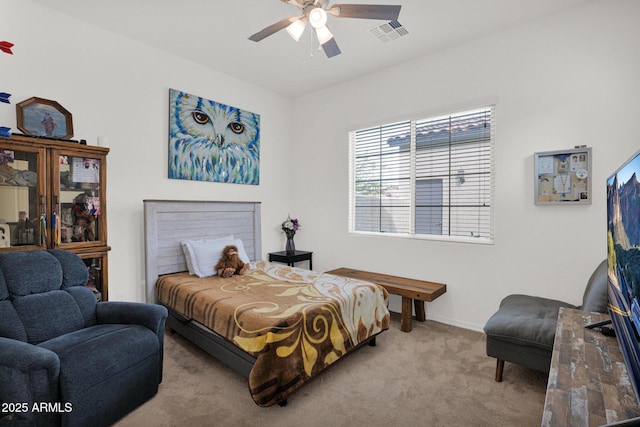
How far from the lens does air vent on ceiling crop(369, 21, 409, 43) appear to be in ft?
9.56

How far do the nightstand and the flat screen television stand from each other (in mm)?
3411

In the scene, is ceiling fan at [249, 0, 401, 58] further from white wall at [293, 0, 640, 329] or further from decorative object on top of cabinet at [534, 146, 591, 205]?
decorative object on top of cabinet at [534, 146, 591, 205]

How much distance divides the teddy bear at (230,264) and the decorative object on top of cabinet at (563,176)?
9.61 ft

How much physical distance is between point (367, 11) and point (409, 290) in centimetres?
245

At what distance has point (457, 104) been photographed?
10.9 feet

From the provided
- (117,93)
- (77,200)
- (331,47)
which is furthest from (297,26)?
(77,200)

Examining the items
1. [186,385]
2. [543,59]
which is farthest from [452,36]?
[186,385]

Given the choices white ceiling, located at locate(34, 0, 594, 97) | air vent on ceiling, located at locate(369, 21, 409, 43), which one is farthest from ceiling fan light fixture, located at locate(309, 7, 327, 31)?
air vent on ceiling, located at locate(369, 21, 409, 43)

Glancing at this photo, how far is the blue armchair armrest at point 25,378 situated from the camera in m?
1.51

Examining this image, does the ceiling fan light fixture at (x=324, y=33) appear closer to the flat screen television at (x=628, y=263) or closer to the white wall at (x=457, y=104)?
the white wall at (x=457, y=104)

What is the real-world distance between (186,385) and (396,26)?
3.47 m

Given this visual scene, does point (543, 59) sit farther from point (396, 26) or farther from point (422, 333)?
point (422, 333)

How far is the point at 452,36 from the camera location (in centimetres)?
313

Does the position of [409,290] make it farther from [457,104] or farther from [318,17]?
[318,17]
